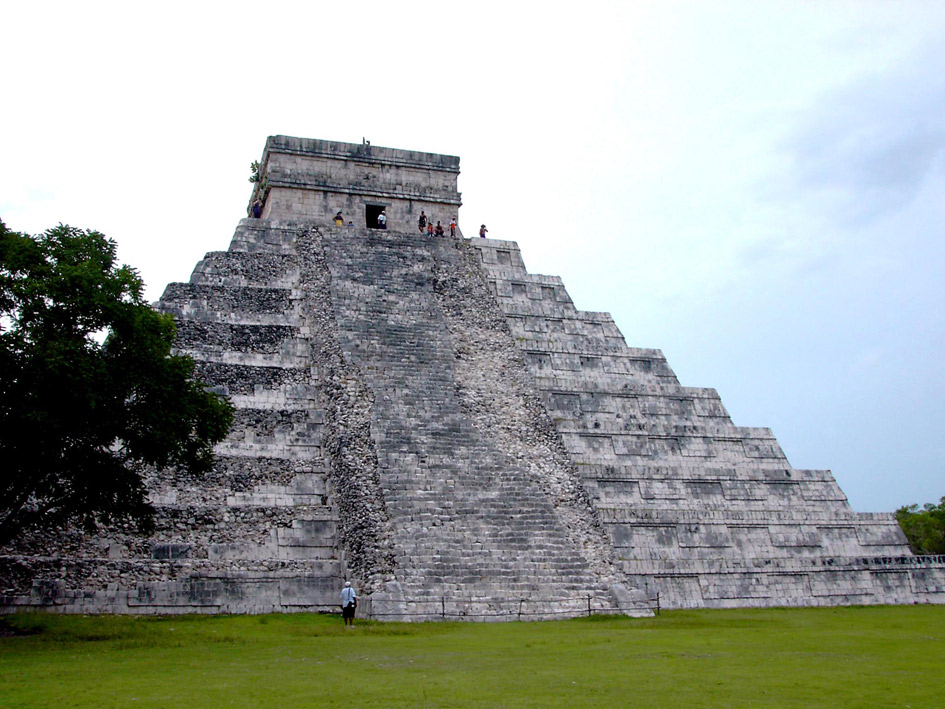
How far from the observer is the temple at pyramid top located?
2670 centimetres

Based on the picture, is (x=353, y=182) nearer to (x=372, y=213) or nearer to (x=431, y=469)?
(x=372, y=213)

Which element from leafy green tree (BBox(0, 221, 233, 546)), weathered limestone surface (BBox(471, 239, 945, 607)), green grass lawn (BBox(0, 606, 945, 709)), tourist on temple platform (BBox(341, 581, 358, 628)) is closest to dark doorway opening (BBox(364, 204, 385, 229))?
weathered limestone surface (BBox(471, 239, 945, 607))

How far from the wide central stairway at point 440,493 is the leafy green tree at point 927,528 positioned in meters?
25.4

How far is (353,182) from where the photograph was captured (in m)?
27.3

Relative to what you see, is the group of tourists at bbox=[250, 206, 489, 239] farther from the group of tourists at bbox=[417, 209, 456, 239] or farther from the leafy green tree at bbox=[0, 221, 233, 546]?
the leafy green tree at bbox=[0, 221, 233, 546]

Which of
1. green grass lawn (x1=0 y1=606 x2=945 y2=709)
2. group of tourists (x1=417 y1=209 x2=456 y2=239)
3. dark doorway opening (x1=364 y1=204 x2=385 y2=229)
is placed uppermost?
dark doorway opening (x1=364 y1=204 x2=385 y2=229)

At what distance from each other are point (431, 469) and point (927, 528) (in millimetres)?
28990

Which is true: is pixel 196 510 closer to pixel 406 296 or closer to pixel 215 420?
pixel 215 420

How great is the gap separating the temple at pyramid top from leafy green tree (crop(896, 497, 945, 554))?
23502 millimetres

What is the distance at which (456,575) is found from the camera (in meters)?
16.1

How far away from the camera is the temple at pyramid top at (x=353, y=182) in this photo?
87.6 feet

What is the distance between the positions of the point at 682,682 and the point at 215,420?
337 inches

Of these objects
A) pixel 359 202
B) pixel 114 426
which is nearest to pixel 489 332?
pixel 359 202

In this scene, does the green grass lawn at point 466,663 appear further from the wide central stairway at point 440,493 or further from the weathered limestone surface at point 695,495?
the weathered limestone surface at point 695,495
